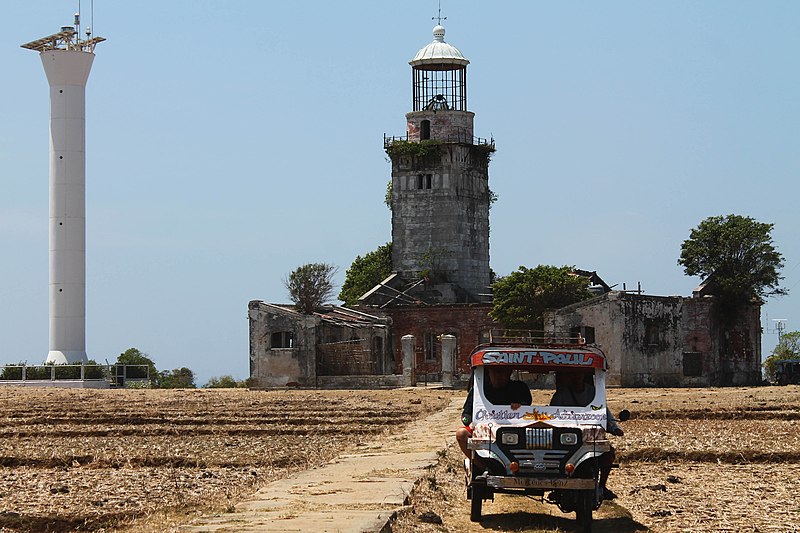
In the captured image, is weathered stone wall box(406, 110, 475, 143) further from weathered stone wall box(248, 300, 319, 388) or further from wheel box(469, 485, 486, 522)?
wheel box(469, 485, 486, 522)

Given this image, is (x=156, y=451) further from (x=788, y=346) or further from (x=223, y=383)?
(x=788, y=346)

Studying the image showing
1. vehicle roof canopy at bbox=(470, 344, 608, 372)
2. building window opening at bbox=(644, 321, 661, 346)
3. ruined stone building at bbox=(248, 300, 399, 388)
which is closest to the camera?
vehicle roof canopy at bbox=(470, 344, 608, 372)

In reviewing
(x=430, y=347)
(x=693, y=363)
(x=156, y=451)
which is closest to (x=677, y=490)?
(x=156, y=451)

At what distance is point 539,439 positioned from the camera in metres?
16.2

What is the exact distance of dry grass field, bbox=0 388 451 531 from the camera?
54.5 feet

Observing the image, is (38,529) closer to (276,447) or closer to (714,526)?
(714,526)

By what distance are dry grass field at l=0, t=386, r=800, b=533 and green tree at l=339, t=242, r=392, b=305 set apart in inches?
1746

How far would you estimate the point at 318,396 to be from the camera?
52531 mm

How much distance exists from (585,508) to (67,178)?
6940 cm

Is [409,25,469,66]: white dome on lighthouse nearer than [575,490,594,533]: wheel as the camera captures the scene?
No

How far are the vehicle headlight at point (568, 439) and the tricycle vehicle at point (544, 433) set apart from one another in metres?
0.01

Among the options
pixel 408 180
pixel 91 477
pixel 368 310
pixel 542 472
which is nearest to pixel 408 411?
pixel 91 477

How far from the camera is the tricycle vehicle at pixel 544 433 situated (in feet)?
52.8

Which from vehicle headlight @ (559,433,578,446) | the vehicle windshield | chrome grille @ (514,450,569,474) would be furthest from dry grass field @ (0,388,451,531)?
vehicle headlight @ (559,433,578,446)
